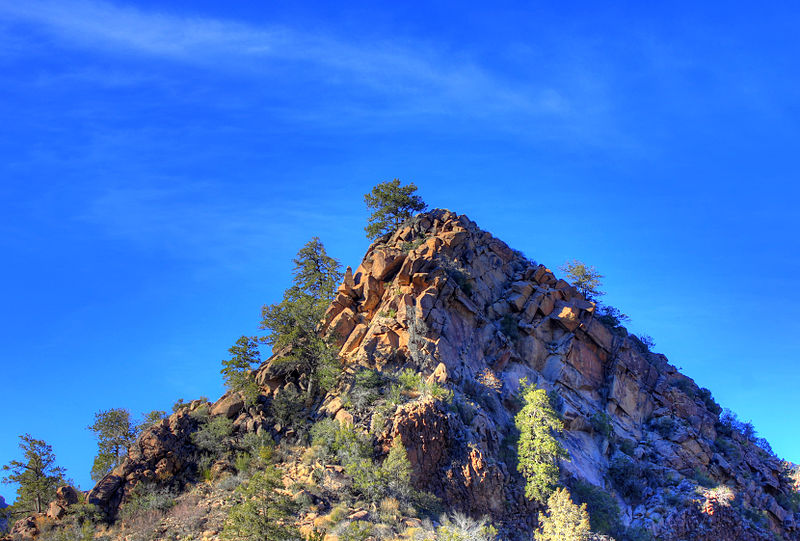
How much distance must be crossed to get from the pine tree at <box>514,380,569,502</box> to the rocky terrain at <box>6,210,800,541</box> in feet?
2.54

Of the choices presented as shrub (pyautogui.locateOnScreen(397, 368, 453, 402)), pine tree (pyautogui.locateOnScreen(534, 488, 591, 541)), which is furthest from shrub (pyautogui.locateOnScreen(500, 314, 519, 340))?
pine tree (pyautogui.locateOnScreen(534, 488, 591, 541))

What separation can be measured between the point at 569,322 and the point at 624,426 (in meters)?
8.47

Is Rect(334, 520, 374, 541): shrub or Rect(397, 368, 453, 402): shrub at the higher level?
Rect(397, 368, 453, 402): shrub

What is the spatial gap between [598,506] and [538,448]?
513 cm

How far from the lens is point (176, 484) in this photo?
121 ft

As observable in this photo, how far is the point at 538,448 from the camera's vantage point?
35.7m

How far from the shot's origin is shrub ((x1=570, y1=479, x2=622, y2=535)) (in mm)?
35906

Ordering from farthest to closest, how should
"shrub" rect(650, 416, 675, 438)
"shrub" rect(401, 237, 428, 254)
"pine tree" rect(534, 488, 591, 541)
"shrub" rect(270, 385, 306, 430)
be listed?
1. "shrub" rect(401, 237, 428, 254)
2. "shrub" rect(650, 416, 675, 438)
3. "shrub" rect(270, 385, 306, 430)
4. "pine tree" rect(534, 488, 591, 541)

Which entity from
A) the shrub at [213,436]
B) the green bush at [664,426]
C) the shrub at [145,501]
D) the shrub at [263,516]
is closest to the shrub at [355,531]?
the shrub at [263,516]

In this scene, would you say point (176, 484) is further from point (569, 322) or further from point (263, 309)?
point (569, 322)

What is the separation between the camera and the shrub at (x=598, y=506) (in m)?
35.9

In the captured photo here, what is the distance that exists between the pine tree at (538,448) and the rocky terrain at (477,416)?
30.5 inches

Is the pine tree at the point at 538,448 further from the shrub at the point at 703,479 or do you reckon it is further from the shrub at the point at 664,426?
the shrub at the point at 664,426

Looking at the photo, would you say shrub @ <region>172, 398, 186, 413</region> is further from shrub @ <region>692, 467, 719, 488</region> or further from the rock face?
shrub @ <region>692, 467, 719, 488</region>
